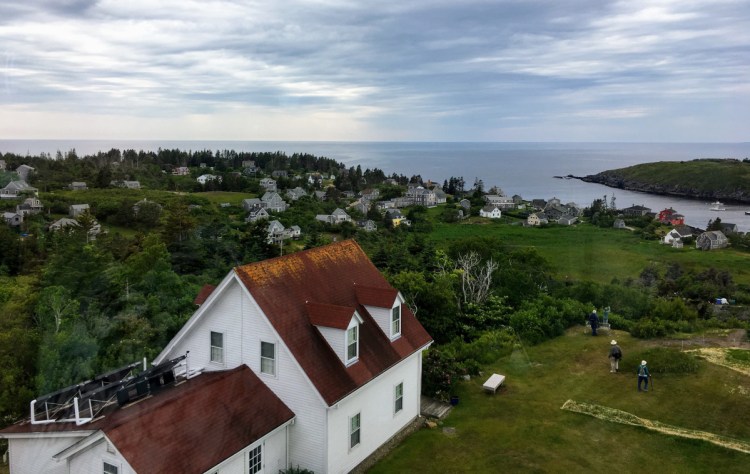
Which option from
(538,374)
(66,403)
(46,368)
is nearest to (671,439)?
(538,374)

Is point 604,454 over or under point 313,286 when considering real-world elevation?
under

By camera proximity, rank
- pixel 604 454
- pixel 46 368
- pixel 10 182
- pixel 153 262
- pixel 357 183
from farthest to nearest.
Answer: pixel 357 183 → pixel 10 182 → pixel 153 262 → pixel 46 368 → pixel 604 454

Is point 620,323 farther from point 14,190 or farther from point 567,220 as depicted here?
point 14,190

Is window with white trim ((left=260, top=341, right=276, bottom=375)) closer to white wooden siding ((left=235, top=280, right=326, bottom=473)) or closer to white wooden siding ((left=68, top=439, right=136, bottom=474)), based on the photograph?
white wooden siding ((left=235, top=280, right=326, bottom=473))

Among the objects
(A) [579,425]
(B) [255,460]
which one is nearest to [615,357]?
(A) [579,425]

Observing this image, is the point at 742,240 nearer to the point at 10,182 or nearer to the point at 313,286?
the point at 313,286

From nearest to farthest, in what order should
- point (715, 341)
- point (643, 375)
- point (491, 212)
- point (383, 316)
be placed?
point (383, 316), point (643, 375), point (715, 341), point (491, 212)

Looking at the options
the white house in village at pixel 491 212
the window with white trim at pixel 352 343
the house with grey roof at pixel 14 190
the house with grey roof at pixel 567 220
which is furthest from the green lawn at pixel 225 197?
the window with white trim at pixel 352 343
